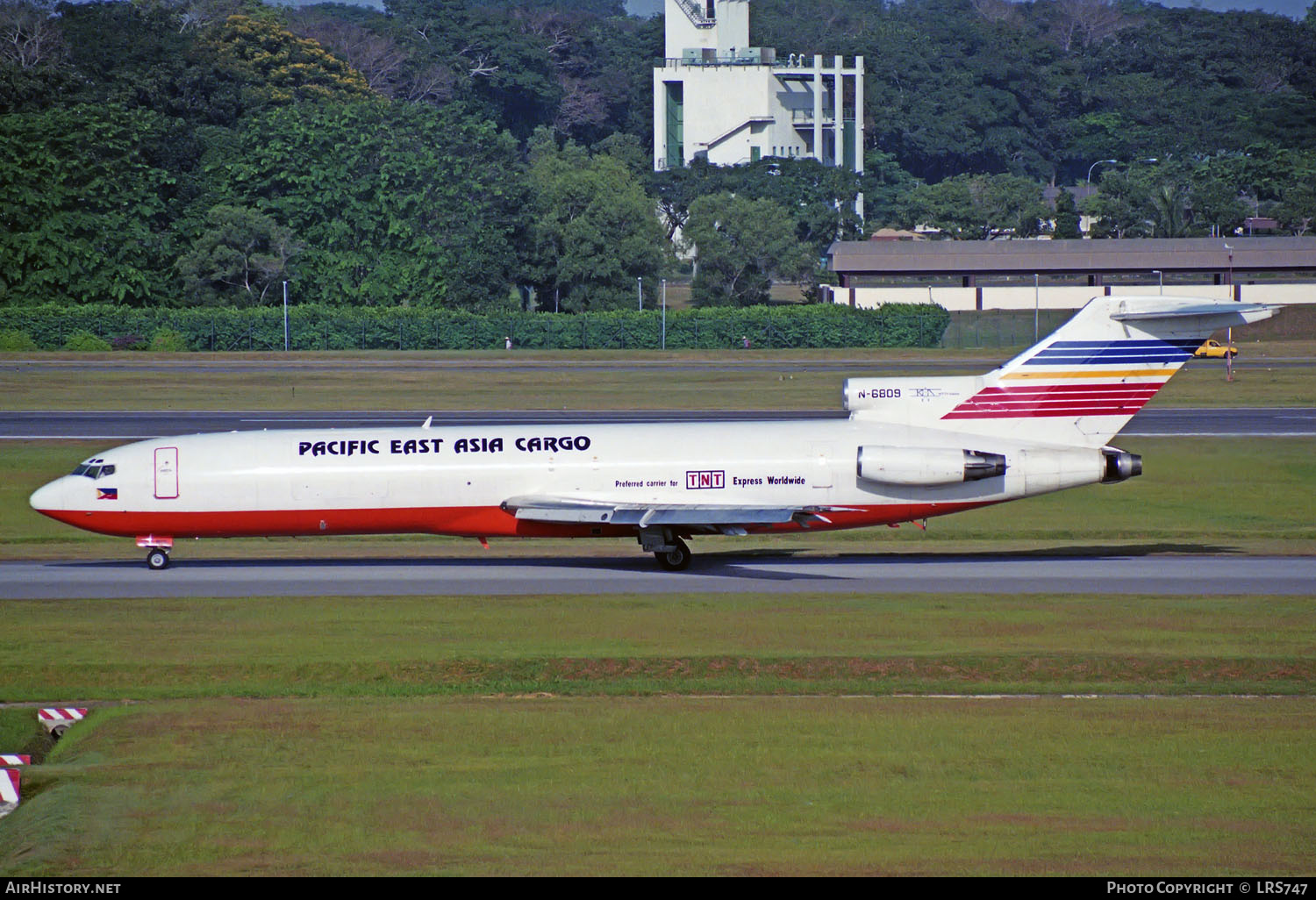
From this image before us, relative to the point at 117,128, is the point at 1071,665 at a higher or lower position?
lower

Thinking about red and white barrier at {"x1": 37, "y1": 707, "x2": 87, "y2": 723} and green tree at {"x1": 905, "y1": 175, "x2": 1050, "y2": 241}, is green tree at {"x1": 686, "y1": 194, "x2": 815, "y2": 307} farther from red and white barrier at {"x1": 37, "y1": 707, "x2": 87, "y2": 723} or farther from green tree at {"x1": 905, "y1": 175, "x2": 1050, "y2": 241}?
red and white barrier at {"x1": 37, "y1": 707, "x2": 87, "y2": 723}

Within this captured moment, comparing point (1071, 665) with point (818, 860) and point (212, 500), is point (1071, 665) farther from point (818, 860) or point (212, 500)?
point (212, 500)

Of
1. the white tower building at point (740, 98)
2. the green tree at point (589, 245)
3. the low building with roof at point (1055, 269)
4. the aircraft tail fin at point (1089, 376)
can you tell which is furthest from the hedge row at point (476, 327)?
the white tower building at point (740, 98)

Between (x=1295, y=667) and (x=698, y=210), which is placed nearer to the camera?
(x=1295, y=667)

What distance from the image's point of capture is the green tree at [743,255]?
407 feet

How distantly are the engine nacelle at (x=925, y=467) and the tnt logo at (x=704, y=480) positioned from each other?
9.34 feet

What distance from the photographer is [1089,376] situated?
31.8 meters

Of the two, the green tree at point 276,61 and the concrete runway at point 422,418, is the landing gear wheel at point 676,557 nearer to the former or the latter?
the concrete runway at point 422,418

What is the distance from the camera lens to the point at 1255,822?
15.6m

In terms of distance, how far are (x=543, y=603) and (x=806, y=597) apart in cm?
486

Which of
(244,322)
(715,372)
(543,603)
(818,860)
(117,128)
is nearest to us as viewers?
(818,860)

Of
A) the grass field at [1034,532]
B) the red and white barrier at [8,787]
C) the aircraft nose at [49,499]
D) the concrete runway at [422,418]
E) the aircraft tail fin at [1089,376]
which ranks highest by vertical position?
the aircraft tail fin at [1089,376]

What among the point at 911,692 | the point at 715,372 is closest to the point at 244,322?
the point at 715,372

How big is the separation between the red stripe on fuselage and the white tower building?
135545mm
